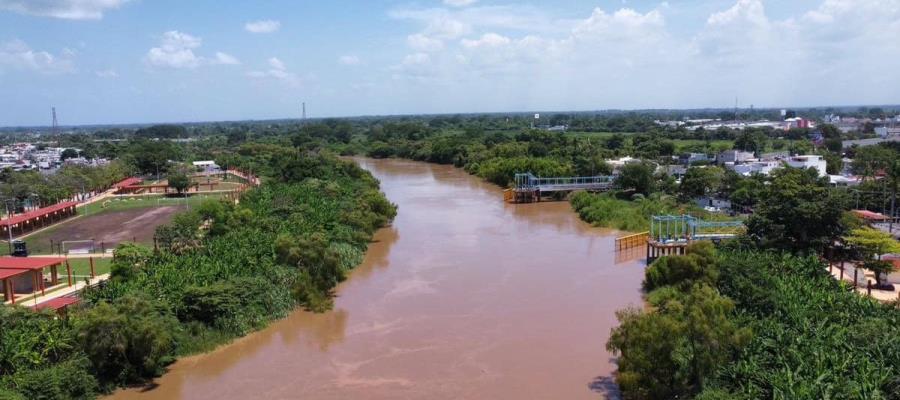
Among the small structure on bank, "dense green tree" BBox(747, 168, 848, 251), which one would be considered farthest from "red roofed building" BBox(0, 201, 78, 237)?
"dense green tree" BBox(747, 168, 848, 251)

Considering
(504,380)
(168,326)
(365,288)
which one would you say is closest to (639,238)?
(365,288)

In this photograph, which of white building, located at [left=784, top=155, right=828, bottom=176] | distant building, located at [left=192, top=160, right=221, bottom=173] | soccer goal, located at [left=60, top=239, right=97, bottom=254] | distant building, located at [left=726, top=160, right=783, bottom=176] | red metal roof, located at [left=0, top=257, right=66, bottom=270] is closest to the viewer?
red metal roof, located at [left=0, top=257, right=66, bottom=270]

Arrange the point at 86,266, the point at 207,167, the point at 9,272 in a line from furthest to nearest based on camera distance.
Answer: the point at 207,167, the point at 86,266, the point at 9,272

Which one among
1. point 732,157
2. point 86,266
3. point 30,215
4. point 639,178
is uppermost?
point 732,157

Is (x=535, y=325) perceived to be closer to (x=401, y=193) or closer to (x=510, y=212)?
(x=510, y=212)

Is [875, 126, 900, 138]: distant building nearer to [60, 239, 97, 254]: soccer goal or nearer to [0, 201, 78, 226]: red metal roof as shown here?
[60, 239, 97, 254]: soccer goal

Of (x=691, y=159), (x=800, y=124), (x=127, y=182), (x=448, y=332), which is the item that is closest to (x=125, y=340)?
(x=448, y=332)

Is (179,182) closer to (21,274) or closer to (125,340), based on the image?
(21,274)

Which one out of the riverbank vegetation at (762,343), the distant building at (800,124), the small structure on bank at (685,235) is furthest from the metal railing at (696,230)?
the distant building at (800,124)
